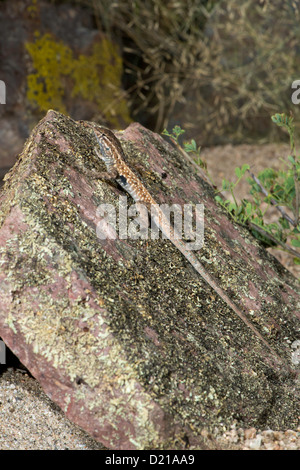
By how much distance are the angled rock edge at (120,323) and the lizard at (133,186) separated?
0.15 feet

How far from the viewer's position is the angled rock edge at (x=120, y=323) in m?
2.29

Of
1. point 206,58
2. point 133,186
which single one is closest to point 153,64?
point 206,58

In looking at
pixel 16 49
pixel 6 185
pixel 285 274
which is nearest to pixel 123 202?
pixel 6 185

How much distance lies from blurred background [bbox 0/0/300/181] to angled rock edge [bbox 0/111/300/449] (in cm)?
393

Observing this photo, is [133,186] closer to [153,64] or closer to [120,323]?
[120,323]

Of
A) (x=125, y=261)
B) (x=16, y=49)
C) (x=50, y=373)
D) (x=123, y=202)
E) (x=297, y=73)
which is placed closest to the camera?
(x=50, y=373)

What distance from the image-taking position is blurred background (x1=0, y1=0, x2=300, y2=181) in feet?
21.9

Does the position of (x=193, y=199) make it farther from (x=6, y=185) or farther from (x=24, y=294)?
(x=24, y=294)

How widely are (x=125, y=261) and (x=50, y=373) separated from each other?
0.69 m

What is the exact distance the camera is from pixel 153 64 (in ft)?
23.6

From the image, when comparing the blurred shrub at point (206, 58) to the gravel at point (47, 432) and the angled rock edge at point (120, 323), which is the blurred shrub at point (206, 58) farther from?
the gravel at point (47, 432)

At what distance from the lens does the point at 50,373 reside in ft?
7.60

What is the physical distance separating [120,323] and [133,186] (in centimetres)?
102

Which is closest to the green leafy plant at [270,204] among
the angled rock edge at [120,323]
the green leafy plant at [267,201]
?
the green leafy plant at [267,201]
